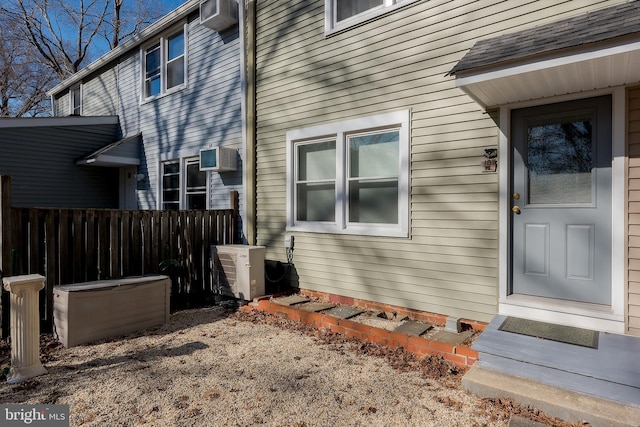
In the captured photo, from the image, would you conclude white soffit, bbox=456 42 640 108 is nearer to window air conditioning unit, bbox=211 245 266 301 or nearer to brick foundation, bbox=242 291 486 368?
brick foundation, bbox=242 291 486 368

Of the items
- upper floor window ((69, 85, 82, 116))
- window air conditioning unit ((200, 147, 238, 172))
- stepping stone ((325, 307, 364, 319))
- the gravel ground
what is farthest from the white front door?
upper floor window ((69, 85, 82, 116))

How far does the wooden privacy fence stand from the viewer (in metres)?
4.04

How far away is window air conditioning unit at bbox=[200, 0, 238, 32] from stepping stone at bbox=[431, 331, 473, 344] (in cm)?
613

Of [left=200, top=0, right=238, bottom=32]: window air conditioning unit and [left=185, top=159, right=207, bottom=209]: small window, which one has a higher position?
[left=200, top=0, right=238, bottom=32]: window air conditioning unit

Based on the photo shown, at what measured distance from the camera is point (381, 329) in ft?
12.4

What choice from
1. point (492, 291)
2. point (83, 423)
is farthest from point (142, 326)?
point (492, 291)

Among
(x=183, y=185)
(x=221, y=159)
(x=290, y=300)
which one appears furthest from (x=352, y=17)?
(x=183, y=185)

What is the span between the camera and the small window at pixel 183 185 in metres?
7.63

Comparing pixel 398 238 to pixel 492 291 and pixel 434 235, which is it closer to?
pixel 434 235

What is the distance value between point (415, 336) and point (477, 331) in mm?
740

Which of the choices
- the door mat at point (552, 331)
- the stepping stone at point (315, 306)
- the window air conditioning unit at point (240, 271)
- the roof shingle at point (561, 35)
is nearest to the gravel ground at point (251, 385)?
the stepping stone at point (315, 306)

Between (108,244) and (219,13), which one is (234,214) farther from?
(219,13)

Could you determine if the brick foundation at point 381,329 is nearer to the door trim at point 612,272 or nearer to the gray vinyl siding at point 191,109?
the door trim at point 612,272

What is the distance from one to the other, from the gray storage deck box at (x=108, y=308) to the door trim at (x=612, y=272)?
12.7 ft
